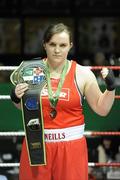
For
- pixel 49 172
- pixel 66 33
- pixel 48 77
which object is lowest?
pixel 49 172

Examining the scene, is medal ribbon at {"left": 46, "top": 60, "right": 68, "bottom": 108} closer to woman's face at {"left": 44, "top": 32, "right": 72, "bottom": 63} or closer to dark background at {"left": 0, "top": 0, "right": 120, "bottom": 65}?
woman's face at {"left": 44, "top": 32, "right": 72, "bottom": 63}

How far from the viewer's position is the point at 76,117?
136 inches

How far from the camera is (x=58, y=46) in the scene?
337 cm

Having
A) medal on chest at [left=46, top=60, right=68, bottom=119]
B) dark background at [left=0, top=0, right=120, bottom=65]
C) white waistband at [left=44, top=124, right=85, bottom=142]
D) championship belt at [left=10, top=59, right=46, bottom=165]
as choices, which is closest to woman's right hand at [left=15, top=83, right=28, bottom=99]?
championship belt at [left=10, top=59, right=46, bottom=165]

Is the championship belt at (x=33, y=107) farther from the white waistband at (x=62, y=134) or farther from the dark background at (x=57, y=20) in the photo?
the dark background at (x=57, y=20)

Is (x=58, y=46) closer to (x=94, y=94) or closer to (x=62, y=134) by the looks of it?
(x=94, y=94)

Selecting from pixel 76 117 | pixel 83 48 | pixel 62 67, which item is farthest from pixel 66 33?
pixel 83 48

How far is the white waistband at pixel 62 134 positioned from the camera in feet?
11.2

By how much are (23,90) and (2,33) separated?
5853 millimetres

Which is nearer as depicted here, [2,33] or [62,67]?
[62,67]

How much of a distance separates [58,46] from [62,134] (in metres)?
0.50

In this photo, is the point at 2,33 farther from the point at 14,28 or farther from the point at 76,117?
the point at 76,117

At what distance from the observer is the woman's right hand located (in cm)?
338

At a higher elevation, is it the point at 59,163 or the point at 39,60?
the point at 39,60
